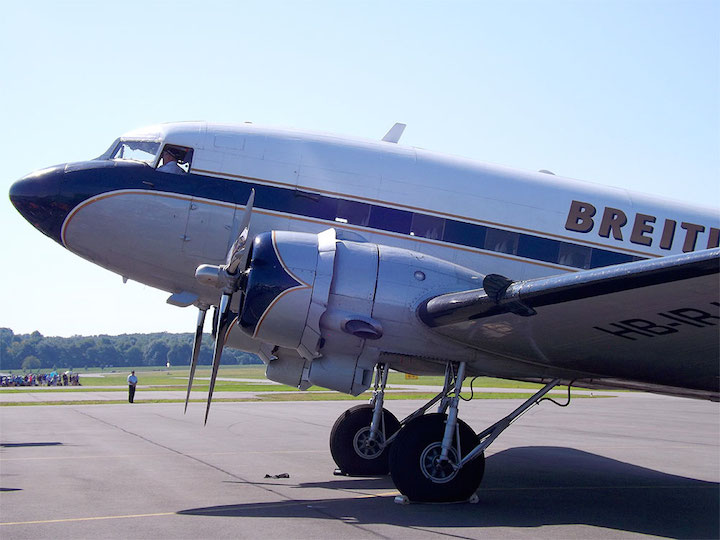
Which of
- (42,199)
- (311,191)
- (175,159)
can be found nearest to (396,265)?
(311,191)

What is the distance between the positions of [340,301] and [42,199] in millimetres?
4925

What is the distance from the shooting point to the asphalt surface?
298 inches

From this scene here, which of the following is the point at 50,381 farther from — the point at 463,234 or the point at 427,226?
the point at 463,234

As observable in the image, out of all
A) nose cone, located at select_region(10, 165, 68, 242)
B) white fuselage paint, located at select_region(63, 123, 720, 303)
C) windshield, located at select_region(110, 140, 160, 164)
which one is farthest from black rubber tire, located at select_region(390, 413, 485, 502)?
nose cone, located at select_region(10, 165, 68, 242)

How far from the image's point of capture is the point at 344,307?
8930 mm

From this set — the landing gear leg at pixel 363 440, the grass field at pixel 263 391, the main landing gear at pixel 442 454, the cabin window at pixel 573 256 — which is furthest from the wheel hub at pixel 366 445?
the cabin window at pixel 573 256

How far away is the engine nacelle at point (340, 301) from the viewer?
884 centimetres

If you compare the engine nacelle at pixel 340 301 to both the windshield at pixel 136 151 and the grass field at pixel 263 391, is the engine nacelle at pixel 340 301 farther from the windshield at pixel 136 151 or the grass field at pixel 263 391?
the windshield at pixel 136 151

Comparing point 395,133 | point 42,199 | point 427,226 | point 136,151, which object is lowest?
point 42,199

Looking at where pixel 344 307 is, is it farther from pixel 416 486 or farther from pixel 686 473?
pixel 686 473

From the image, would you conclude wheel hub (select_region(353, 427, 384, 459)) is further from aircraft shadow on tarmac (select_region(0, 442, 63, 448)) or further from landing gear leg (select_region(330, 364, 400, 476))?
aircraft shadow on tarmac (select_region(0, 442, 63, 448))

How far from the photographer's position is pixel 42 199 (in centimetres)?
1062

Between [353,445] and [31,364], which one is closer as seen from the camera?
[353,445]

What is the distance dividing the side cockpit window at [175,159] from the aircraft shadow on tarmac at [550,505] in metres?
5.08
